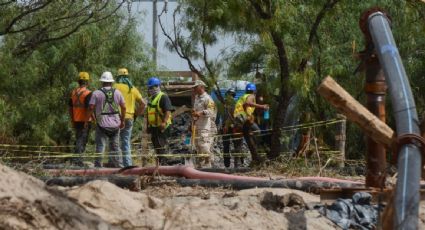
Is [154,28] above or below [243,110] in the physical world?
above

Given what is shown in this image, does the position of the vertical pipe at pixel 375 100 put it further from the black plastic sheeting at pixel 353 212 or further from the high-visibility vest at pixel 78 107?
the high-visibility vest at pixel 78 107

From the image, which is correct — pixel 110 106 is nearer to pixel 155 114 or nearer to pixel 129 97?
pixel 129 97

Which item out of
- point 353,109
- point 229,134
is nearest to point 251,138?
point 229,134

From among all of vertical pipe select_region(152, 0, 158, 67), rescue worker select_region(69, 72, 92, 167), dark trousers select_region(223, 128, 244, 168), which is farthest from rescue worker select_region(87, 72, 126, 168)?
vertical pipe select_region(152, 0, 158, 67)

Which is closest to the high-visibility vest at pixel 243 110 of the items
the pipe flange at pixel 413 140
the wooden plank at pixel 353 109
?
the wooden plank at pixel 353 109

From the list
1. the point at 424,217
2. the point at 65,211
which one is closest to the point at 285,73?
the point at 424,217

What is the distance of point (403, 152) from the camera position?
191 inches

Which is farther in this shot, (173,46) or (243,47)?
(243,47)

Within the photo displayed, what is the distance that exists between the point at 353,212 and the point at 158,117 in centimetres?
831

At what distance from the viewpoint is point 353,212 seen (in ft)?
20.9

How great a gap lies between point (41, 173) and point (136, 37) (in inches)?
542

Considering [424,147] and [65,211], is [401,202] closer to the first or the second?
[424,147]

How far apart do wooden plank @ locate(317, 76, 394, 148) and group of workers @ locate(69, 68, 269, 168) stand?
7117 millimetres

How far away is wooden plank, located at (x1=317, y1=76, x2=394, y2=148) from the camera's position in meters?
5.11
